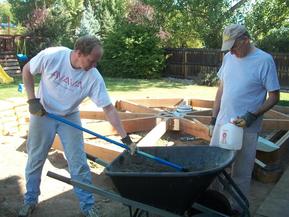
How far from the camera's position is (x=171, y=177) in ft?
9.05

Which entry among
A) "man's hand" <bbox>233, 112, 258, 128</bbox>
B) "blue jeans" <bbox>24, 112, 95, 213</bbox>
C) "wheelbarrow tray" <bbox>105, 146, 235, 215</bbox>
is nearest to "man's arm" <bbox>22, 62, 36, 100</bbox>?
"blue jeans" <bbox>24, 112, 95, 213</bbox>

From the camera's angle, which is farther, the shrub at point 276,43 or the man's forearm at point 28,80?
the shrub at point 276,43

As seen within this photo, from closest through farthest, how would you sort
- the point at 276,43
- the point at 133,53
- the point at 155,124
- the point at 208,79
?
the point at 155,124 < the point at 208,79 < the point at 276,43 < the point at 133,53

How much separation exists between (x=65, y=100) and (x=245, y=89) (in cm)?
149

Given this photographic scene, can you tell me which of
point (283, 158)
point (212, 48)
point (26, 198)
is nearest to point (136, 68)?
point (212, 48)

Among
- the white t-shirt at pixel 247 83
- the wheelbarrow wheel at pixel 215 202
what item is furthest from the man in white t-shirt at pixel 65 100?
the white t-shirt at pixel 247 83

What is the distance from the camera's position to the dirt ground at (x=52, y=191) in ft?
12.8

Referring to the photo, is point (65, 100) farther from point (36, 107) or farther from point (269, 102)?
point (269, 102)

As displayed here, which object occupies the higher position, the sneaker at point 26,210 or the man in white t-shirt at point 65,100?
the man in white t-shirt at point 65,100

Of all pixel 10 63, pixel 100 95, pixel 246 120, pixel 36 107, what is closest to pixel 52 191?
pixel 36 107

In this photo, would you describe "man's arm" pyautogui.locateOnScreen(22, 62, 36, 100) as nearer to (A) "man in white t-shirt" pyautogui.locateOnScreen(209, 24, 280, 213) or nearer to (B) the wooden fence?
(A) "man in white t-shirt" pyautogui.locateOnScreen(209, 24, 280, 213)

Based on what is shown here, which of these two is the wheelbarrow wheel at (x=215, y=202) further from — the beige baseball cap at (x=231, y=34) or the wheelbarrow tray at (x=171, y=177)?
the beige baseball cap at (x=231, y=34)

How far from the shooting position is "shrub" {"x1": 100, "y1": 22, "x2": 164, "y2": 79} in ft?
57.6

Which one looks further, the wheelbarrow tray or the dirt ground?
the dirt ground
